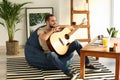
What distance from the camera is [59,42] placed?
12.8ft

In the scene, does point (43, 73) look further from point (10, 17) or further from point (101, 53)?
point (10, 17)

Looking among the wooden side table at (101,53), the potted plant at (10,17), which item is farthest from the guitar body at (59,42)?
the potted plant at (10,17)

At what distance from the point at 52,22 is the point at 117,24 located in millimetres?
2604

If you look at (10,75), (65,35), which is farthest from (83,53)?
(10,75)

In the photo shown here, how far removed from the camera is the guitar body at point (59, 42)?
374 cm

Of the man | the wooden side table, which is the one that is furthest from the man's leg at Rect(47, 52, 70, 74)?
the wooden side table

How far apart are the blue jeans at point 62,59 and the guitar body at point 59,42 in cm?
7

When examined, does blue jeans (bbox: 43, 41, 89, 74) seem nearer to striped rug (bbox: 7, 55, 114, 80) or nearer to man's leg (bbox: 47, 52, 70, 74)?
man's leg (bbox: 47, 52, 70, 74)

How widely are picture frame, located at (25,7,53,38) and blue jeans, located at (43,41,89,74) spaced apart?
1.97 meters

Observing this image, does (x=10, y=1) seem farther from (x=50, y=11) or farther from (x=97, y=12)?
(x=97, y=12)

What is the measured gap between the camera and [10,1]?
5695mm

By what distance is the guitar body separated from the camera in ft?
12.3

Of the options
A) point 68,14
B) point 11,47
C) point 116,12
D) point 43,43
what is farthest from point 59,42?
point 116,12

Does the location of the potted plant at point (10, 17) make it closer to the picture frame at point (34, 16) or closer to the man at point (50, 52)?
the picture frame at point (34, 16)
